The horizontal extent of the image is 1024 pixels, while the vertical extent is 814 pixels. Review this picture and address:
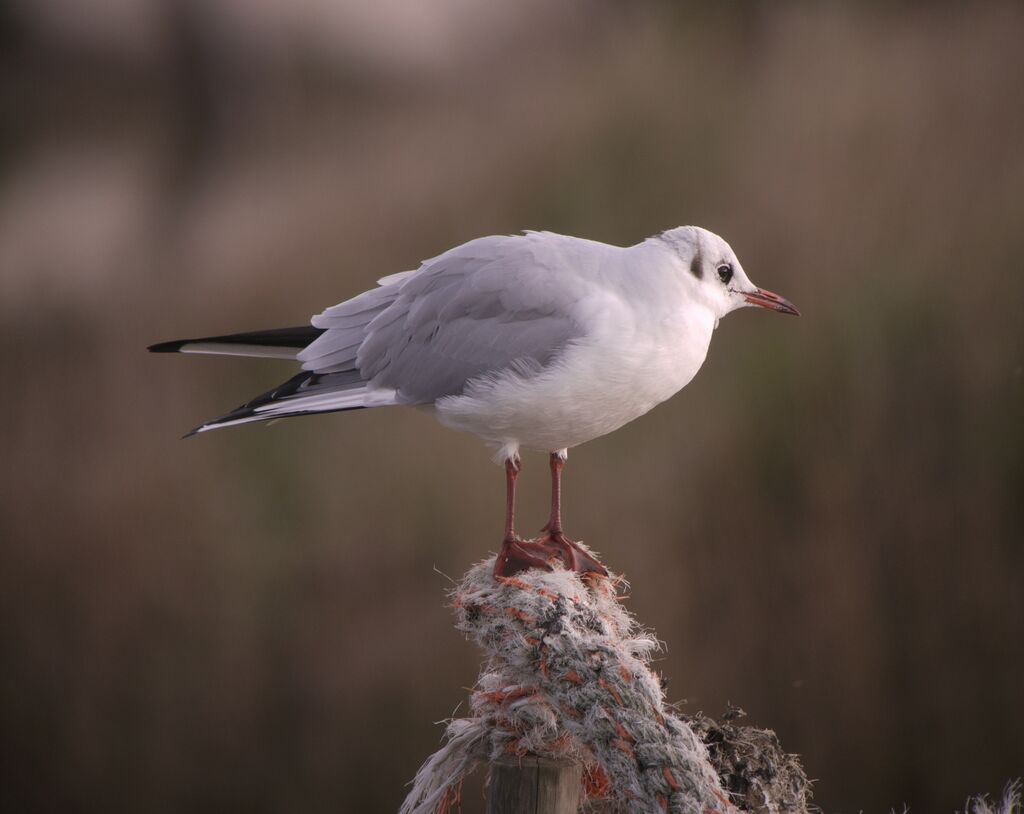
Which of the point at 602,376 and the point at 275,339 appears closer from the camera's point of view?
the point at 602,376

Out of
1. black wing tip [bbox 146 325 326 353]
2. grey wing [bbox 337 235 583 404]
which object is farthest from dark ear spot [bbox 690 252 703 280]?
black wing tip [bbox 146 325 326 353]

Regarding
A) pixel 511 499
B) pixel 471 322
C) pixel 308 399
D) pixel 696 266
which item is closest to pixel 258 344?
pixel 308 399

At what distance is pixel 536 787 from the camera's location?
1.04 meters

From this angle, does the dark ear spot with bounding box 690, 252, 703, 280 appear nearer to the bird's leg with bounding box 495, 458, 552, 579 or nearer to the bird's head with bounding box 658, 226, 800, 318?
the bird's head with bounding box 658, 226, 800, 318

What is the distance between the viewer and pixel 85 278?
2523mm

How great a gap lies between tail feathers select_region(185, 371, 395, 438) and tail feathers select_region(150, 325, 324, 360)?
6 centimetres

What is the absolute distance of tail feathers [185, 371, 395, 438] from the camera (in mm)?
1293

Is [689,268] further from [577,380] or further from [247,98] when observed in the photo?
[247,98]

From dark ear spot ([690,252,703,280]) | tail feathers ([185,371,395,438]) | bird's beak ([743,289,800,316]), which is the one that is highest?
dark ear spot ([690,252,703,280])

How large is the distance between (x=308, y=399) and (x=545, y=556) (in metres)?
0.34

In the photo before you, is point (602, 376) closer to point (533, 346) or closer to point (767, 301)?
point (533, 346)

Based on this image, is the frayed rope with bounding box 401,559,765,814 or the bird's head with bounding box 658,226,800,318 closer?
the frayed rope with bounding box 401,559,765,814

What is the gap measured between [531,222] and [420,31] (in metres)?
0.58

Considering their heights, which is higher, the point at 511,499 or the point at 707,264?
the point at 707,264
